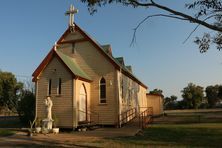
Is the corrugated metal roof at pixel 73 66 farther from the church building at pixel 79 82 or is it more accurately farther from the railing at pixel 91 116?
the railing at pixel 91 116

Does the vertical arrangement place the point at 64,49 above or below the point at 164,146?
above

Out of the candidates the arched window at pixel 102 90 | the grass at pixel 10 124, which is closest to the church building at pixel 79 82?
the arched window at pixel 102 90

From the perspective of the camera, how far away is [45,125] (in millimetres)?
20391

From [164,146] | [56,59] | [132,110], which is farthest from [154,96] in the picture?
[164,146]

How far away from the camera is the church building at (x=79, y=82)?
22578mm

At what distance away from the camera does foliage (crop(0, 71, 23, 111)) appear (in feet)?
205

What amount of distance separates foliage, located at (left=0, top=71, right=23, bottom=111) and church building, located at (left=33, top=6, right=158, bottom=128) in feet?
124

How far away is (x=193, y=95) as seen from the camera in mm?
93250

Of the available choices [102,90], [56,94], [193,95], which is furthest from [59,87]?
[193,95]

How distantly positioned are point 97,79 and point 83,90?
1.81 m

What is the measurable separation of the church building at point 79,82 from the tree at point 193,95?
69822mm

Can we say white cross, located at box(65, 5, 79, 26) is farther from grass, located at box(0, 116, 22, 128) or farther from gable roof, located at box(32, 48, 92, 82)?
grass, located at box(0, 116, 22, 128)

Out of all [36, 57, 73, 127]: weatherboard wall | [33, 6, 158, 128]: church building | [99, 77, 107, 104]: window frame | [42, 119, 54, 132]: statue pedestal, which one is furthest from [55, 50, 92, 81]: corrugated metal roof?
[42, 119, 54, 132]: statue pedestal

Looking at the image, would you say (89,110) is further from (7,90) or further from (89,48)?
(7,90)
